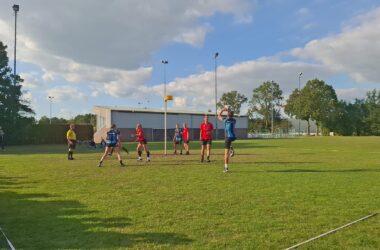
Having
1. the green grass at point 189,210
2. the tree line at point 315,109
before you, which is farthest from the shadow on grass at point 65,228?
the tree line at point 315,109

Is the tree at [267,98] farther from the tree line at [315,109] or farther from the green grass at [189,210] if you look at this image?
the green grass at [189,210]

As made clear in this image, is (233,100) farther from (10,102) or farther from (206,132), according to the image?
(206,132)

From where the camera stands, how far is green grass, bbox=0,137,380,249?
653 centimetres

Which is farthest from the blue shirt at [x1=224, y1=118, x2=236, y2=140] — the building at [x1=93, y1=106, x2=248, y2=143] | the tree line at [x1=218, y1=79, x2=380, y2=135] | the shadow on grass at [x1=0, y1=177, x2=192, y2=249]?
the tree line at [x1=218, y1=79, x2=380, y2=135]

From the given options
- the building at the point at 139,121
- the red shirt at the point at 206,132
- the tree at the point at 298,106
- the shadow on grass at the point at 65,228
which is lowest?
the shadow on grass at the point at 65,228

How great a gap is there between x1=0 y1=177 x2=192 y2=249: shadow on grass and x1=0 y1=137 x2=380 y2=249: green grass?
0.02 meters

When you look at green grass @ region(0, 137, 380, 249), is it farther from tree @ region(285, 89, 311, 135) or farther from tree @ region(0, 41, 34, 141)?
tree @ region(285, 89, 311, 135)

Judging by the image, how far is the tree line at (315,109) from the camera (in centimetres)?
12006

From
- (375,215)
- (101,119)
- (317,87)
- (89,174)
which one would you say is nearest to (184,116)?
(101,119)

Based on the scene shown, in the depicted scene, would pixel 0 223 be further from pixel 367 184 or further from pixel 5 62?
pixel 5 62

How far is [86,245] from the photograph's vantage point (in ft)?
20.7

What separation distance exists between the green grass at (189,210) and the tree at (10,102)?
140 ft

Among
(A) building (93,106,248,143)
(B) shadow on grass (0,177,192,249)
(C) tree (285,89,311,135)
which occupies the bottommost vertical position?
(B) shadow on grass (0,177,192,249)

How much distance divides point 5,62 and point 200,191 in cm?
5046
